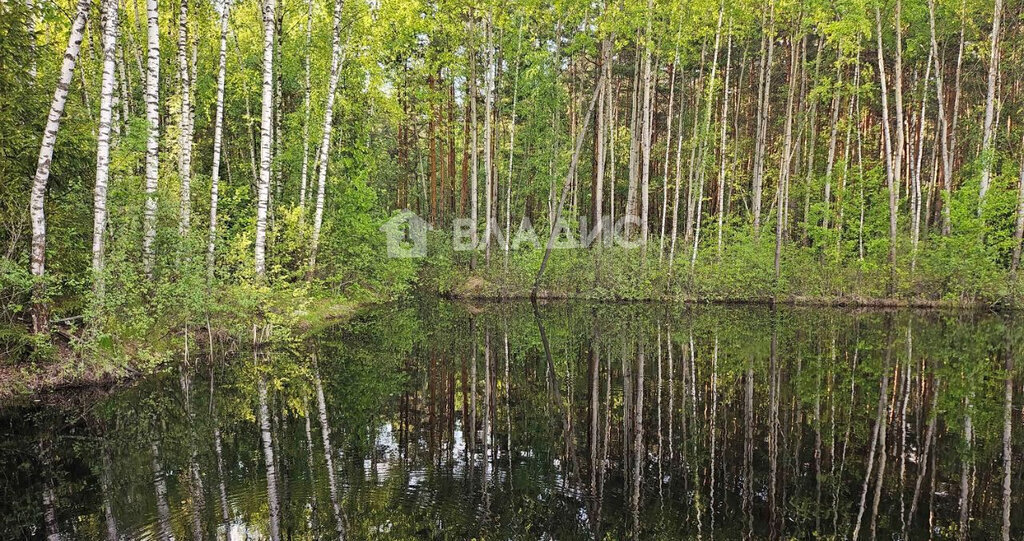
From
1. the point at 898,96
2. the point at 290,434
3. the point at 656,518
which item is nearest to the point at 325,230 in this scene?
the point at 290,434

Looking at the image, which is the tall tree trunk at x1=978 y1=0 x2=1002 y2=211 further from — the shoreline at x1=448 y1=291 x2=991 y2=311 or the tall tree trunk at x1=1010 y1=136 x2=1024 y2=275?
the shoreline at x1=448 y1=291 x2=991 y2=311

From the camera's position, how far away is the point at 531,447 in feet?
23.2

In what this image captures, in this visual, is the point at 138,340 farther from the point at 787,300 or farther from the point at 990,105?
the point at 990,105

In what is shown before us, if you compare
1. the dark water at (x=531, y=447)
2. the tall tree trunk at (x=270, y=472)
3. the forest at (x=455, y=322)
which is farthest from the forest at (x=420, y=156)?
the tall tree trunk at (x=270, y=472)

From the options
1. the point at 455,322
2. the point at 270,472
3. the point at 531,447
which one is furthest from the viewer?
the point at 455,322

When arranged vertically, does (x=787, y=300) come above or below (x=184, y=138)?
below

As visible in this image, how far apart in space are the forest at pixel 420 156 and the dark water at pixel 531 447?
2432 mm

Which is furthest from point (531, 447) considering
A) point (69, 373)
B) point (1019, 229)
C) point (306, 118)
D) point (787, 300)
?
point (1019, 229)

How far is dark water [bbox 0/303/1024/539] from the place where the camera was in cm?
510

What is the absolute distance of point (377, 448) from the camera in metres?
6.91

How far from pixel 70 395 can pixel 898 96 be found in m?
26.2

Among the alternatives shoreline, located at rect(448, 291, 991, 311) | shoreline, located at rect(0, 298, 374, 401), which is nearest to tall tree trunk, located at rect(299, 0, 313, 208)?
shoreline, located at rect(0, 298, 374, 401)

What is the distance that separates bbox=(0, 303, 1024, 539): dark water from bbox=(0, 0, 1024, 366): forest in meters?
2.43

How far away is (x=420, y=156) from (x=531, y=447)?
2790 centimetres
